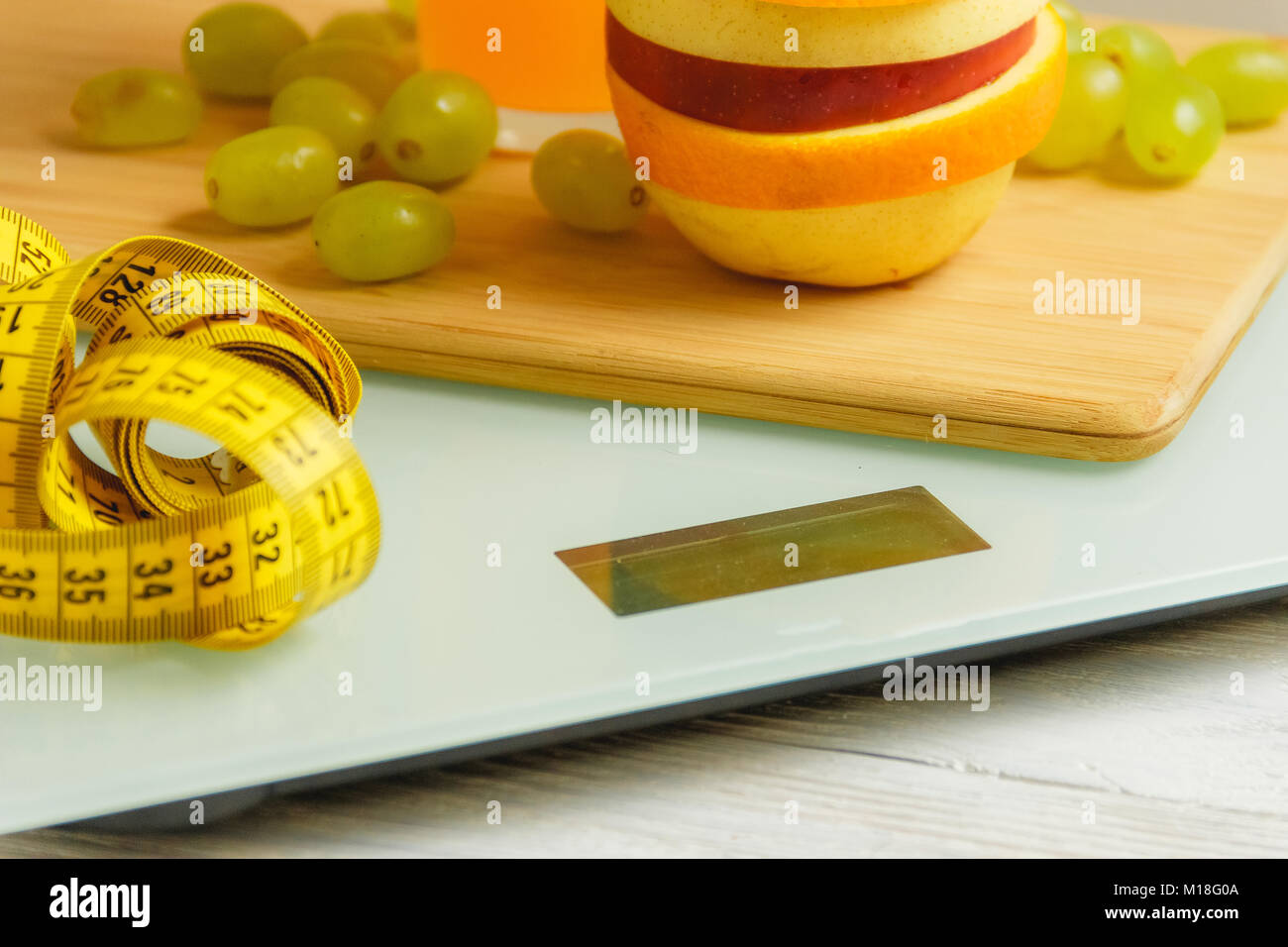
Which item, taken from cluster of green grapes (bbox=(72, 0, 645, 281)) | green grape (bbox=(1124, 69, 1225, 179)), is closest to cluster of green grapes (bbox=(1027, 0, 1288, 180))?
green grape (bbox=(1124, 69, 1225, 179))

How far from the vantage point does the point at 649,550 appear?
911 millimetres

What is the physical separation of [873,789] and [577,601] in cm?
20

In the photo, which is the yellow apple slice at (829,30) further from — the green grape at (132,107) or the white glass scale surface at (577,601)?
the green grape at (132,107)

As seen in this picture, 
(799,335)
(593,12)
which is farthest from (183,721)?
(593,12)

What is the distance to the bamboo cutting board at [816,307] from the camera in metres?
1.04

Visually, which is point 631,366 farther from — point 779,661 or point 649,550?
point 779,661

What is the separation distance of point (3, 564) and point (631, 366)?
46 cm

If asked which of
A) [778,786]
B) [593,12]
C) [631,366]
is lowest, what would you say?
[778,786]

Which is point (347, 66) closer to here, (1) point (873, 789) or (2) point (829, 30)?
(2) point (829, 30)

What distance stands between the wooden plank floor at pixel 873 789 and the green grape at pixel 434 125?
2.15 feet

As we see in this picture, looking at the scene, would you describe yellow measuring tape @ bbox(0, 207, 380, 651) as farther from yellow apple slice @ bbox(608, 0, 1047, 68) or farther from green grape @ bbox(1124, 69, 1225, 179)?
green grape @ bbox(1124, 69, 1225, 179)

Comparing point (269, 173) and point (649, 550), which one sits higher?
point (269, 173)

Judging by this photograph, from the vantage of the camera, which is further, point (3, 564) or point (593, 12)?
point (593, 12)

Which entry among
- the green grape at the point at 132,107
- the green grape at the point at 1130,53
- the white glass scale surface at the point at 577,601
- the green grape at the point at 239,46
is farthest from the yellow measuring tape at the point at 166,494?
the green grape at the point at 1130,53
